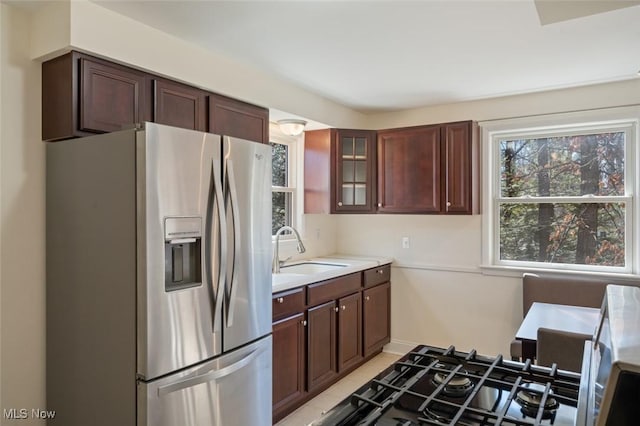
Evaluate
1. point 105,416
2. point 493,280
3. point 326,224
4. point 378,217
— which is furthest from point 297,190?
point 105,416

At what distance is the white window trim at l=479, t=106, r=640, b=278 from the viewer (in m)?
3.10

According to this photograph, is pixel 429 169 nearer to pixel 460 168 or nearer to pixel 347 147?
pixel 460 168

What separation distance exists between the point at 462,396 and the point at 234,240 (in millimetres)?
1307

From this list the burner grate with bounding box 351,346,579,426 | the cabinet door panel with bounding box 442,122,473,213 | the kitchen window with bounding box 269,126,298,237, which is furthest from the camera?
the kitchen window with bounding box 269,126,298,237

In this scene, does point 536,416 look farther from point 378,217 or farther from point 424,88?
point 378,217

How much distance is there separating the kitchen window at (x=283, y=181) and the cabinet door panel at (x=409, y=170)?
83 cm

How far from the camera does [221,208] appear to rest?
6.45 ft

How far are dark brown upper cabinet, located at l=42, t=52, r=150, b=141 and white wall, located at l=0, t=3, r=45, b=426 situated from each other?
0.28 ft

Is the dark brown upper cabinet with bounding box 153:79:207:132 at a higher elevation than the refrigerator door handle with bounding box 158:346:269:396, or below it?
higher

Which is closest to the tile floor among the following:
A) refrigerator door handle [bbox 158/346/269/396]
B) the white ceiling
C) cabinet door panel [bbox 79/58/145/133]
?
refrigerator door handle [bbox 158/346/269/396]

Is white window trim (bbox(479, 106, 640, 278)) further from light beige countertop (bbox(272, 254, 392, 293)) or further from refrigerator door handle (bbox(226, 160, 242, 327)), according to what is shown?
refrigerator door handle (bbox(226, 160, 242, 327))

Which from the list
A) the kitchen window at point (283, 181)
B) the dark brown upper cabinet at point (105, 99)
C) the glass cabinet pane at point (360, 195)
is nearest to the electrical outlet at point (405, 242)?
the glass cabinet pane at point (360, 195)

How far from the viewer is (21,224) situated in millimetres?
1986

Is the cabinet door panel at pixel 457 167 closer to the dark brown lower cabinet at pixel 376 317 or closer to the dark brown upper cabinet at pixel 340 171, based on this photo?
the dark brown upper cabinet at pixel 340 171
